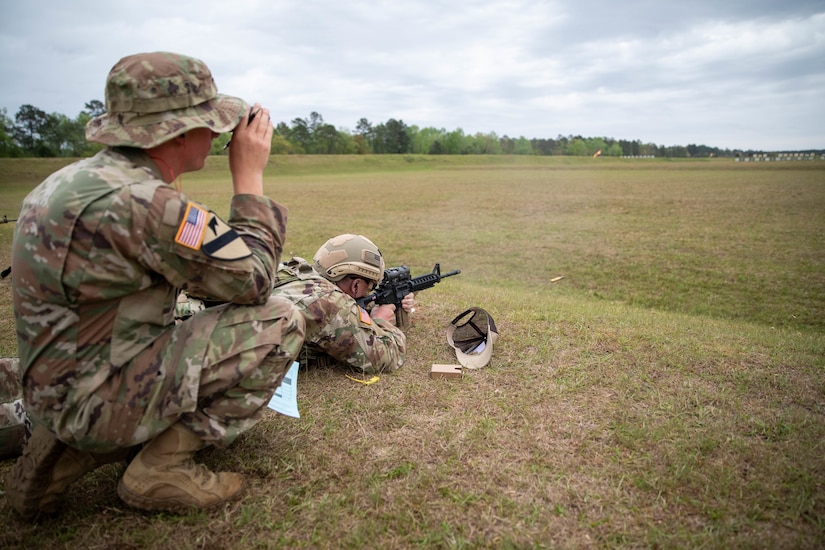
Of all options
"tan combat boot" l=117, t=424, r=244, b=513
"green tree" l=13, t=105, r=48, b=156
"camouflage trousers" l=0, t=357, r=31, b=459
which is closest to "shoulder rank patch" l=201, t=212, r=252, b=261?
"tan combat boot" l=117, t=424, r=244, b=513

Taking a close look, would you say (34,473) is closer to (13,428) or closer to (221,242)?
(13,428)

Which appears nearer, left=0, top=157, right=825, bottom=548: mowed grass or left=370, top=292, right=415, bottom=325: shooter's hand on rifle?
left=0, top=157, right=825, bottom=548: mowed grass

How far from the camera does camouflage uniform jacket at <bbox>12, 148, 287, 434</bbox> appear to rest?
2023mm

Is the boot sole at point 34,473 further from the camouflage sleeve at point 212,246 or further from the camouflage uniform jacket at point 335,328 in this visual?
the camouflage uniform jacket at point 335,328

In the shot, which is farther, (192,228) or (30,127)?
(30,127)

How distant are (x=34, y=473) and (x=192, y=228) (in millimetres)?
1352

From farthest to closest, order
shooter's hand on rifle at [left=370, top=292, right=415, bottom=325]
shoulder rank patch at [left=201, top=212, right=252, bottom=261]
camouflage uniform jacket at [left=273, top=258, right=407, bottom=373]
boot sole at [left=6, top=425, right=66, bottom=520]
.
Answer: shooter's hand on rifle at [left=370, top=292, right=415, bottom=325] < camouflage uniform jacket at [left=273, top=258, right=407, bottom=373] < boot sole at [left=6, top=425, right=66, bottom=520] < shoulder rank patch at [left=201, top=212, right=252, bottom=261]

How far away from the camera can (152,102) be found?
2238 mm

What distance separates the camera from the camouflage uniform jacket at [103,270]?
6.64 ft

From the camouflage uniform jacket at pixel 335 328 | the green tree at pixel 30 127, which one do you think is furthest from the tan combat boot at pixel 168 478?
the green tree at pixel 30 127

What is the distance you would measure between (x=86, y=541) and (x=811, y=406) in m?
4.29

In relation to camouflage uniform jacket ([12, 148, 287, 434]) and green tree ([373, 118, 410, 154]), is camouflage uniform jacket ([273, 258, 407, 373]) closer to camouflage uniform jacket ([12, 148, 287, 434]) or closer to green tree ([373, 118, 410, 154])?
camouflage uniform jacket ([12, 148, 287, 434])

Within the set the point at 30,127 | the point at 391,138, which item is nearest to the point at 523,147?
the point at 391,138

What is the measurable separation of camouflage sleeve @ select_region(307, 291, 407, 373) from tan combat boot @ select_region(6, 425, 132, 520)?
161cm
